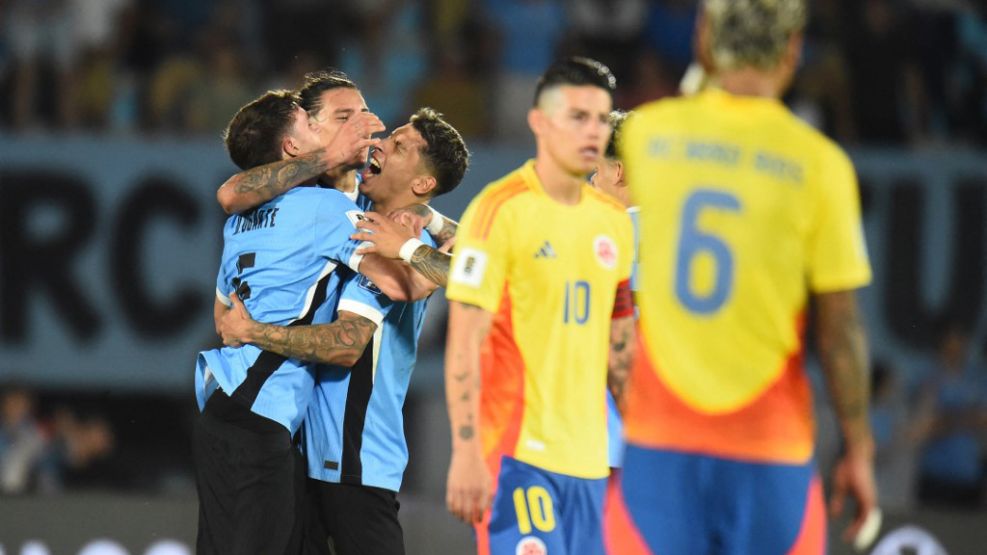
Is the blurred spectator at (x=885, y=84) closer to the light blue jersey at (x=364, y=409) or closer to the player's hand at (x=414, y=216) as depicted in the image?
the player's hand at (x=414, y=216)

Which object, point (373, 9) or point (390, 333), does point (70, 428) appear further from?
point (390, 333)

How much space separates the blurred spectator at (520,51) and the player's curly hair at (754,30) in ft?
27.5

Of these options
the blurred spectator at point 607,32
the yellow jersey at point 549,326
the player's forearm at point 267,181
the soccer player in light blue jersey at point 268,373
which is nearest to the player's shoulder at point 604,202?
the yellow jersey at point 549,326

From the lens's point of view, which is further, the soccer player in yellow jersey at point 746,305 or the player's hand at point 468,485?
the player's hand at point 468,485

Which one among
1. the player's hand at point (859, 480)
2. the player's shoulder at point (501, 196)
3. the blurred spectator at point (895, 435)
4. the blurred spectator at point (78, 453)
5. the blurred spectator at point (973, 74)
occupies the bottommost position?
the blurred spectator at point (78, 453)

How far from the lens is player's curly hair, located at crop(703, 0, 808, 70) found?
418cm

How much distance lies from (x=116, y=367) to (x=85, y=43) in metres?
2.84

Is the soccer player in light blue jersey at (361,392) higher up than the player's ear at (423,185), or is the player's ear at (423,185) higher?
the player's ear at (423,185)

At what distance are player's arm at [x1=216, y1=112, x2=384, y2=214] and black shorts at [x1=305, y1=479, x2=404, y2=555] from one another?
47.0 inches

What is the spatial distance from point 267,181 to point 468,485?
1.85 meters

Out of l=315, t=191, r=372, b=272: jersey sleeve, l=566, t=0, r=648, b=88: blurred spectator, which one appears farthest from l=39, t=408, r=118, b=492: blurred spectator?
l=315, t=191, r=372, b=272: jersey sleeve

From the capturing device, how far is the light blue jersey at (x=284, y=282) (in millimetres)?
5984

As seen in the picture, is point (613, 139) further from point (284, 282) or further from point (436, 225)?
point (284, 282)

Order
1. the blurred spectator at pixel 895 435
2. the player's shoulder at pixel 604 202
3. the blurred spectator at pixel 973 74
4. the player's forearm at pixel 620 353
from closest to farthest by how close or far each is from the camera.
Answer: the player's shoulder at pixel 604 202 < the player's forearm at pixel 620 353 < the blurred spectator at pixel 895 435 < the blurred spectator at pixel 973 74
